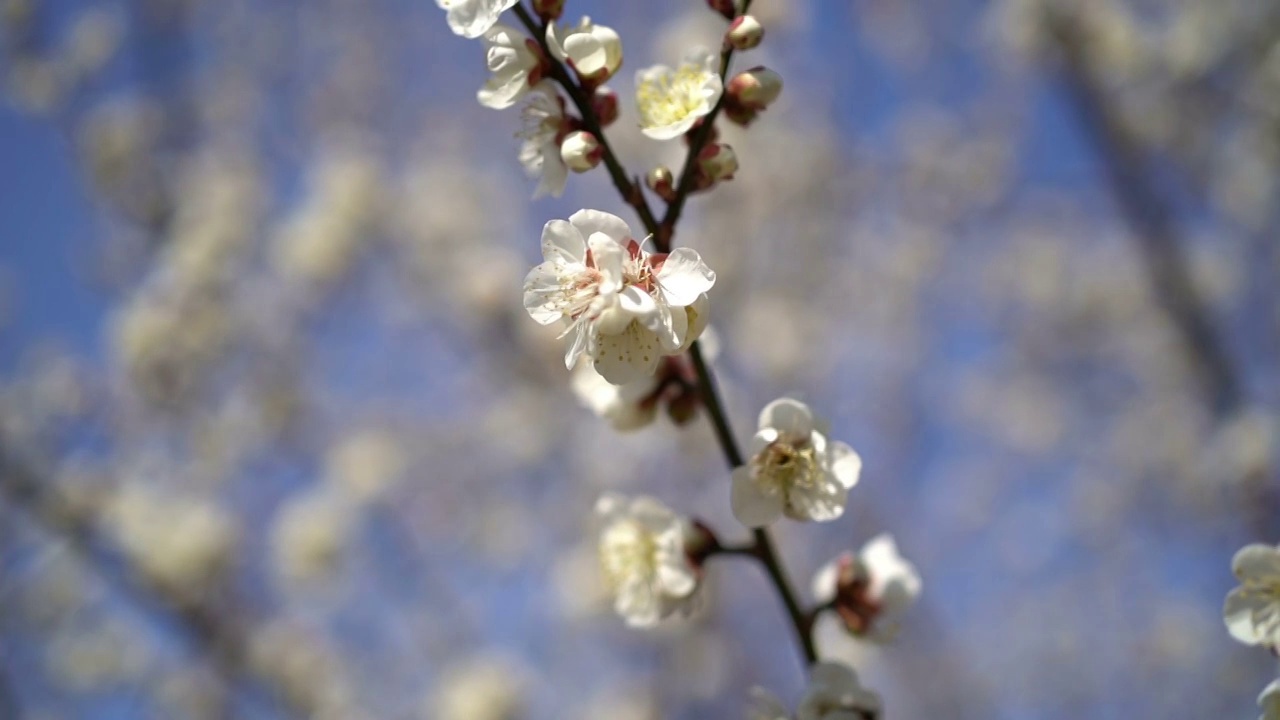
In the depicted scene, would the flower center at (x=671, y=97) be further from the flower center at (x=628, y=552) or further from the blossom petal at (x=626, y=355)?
the flower center at (x=628, y=552)

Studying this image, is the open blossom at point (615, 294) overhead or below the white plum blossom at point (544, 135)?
below

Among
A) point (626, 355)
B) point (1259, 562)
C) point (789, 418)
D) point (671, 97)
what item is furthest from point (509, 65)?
point (1259, 562)

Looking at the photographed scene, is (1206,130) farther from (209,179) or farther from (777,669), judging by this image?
(209,179)

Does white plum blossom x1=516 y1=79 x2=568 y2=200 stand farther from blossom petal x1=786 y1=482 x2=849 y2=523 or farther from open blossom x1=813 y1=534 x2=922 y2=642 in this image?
open blossom x1=813 y1=534 x2=922 y2=642

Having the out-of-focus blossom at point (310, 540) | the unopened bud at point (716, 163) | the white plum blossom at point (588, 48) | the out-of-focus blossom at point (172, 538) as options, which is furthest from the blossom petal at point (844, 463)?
the out-of-focus blossom at point (310, 540)

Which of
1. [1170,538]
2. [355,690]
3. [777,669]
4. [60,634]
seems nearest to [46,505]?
[60,634]

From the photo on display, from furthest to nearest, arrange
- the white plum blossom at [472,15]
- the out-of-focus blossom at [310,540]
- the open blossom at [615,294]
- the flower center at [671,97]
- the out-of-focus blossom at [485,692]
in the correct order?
the out-of-focus blossom at [310,540] < the out-of-focus blossom at [485,692] < the flower center at [671,97] < the white plum blossom at [472,15] < the open blossom at [615,294]

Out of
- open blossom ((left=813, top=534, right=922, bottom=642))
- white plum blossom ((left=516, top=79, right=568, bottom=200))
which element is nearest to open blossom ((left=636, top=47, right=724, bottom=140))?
white plum blossom ((left=516, top=79, right=568, bottom=200))

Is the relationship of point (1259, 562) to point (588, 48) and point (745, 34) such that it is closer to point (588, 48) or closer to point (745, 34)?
point (745, 34)
